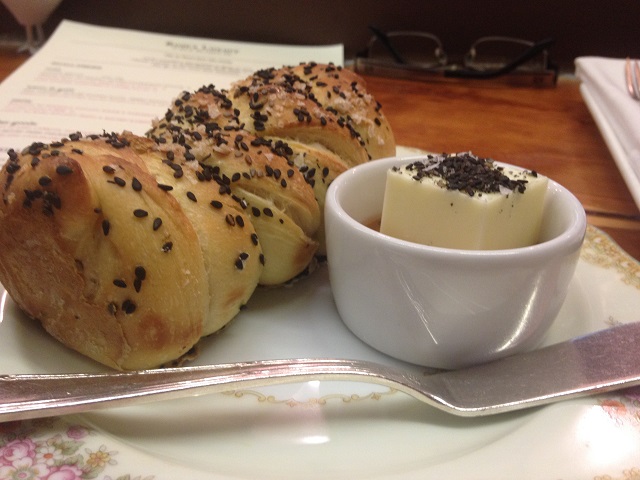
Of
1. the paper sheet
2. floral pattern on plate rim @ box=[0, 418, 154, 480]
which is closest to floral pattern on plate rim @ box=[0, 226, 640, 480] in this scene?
floral pattern on plate rim @ box=[0, 418, 154, 480]

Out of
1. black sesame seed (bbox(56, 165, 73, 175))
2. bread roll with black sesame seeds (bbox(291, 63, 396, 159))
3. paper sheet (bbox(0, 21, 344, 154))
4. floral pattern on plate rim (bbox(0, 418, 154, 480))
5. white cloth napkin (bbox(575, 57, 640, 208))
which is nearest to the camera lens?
floral pattern on plate rim (bbox(0, 418, 154, 480))

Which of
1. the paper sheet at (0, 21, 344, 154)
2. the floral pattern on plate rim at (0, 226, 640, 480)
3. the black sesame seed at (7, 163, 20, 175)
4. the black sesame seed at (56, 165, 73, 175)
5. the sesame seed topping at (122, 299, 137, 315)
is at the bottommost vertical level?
the paper sheet at (0, 21, 344, 154)

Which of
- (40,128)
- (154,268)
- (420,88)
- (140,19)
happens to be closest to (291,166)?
(154,268)

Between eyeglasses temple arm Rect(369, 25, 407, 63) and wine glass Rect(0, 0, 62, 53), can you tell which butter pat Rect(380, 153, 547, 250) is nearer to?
eyeglasses temple arm Rect(369, 25, 407, 63)

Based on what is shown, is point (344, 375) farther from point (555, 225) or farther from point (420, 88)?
point (420, 88)

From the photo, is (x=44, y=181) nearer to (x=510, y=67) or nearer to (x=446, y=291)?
(x=446, y=291)
